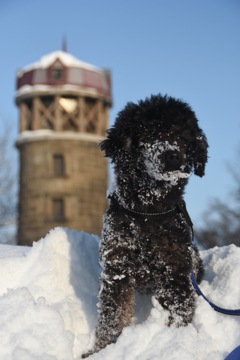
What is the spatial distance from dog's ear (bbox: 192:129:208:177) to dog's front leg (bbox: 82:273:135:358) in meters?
1.00

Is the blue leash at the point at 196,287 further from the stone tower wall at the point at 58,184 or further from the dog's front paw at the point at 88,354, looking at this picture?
the stone tower wall at the point at 58,184

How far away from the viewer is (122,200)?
4516mm

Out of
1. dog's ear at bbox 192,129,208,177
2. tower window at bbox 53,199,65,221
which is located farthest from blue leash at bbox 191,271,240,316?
tower window at bbox 53,199,65,221

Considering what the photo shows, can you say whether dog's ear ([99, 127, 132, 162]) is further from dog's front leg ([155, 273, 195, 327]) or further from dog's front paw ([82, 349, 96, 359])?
dog's front paw ([82, 349, 96, 359])

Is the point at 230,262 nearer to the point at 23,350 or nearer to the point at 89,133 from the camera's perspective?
the point at 23,350

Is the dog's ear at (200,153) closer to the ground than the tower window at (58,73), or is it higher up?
closer to the ground

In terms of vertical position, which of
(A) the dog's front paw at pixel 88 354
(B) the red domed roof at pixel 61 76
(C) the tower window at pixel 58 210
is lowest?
(C) the tower window at pixel 58 210

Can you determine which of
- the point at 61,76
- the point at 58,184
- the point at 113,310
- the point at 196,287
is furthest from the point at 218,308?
the point at 61,76

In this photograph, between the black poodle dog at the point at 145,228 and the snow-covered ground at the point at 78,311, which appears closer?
the snow-covered ground at the point at 78,311

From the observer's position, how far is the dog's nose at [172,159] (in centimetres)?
415

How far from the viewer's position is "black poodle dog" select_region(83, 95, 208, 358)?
4391mm

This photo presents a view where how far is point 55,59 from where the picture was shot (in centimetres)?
3938

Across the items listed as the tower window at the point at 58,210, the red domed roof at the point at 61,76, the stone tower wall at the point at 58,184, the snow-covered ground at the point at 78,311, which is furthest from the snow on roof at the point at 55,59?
the snow-covered ground at the point at 78,311

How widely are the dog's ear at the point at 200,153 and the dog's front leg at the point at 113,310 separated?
3.29 feet
